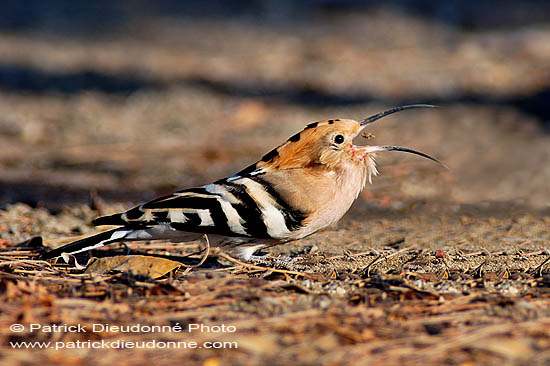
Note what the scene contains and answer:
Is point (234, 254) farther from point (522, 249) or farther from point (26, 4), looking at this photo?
point (26, 4)

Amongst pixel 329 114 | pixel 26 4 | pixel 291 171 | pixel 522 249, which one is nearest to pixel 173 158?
pixel 329 114

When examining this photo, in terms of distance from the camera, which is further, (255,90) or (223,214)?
(255,90)

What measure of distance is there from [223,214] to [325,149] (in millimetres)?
660

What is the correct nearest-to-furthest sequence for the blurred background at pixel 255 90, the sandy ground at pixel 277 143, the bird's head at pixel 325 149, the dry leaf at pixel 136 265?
the sandy ground at pixel 277 143 < the dry leaf at pixel 136 265 < the bird's head at pixel 325 149 < the blurred background at pixel 255 90

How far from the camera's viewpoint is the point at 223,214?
340 cm

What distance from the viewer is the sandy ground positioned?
2377 mm

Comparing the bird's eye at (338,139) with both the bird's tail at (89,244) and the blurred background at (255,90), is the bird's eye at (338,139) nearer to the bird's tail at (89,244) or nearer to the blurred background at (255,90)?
the bird's tail at (89,244)

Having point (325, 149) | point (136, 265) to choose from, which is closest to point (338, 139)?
point (325, 149)

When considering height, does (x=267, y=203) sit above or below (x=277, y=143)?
below

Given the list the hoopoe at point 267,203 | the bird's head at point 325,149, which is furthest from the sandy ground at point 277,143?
the bird's head at point 325,149

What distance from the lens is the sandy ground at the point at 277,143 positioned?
7.80 ft

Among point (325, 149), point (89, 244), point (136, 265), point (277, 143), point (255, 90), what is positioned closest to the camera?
point (136, 265)

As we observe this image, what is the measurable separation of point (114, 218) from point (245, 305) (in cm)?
108

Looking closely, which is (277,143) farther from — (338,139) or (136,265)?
(136,265)
